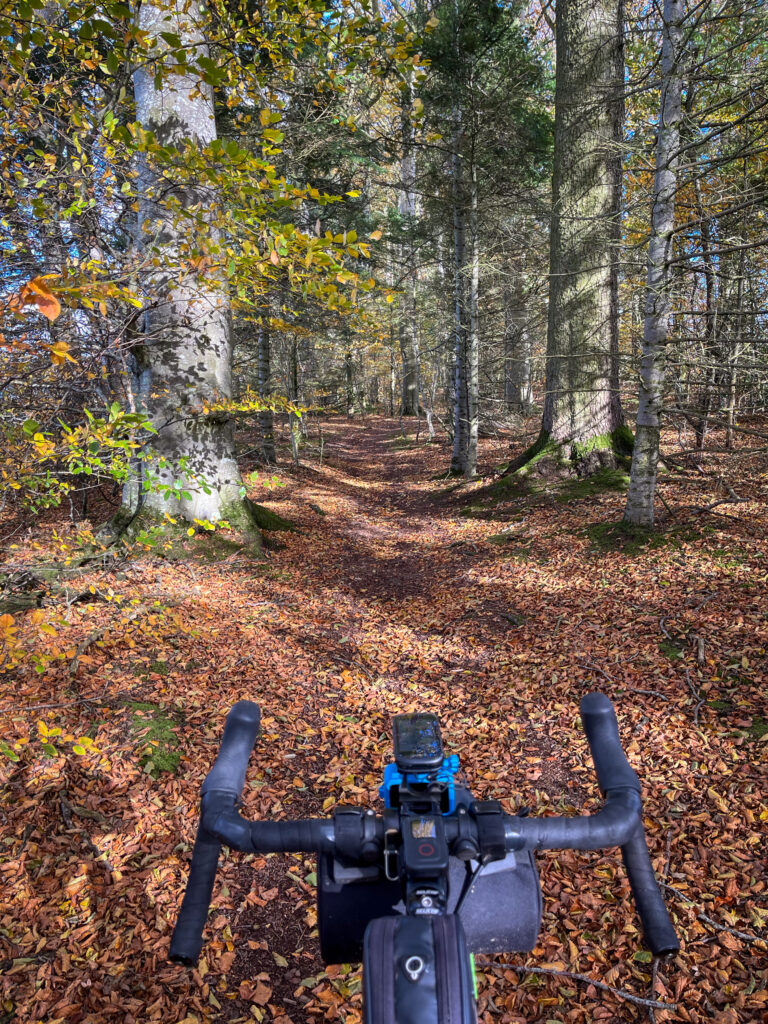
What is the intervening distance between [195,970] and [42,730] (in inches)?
65.1

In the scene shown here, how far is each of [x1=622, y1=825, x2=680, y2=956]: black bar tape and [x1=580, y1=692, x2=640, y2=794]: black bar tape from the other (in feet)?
0.36

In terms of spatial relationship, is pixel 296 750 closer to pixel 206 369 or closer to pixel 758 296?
pixel 206 369

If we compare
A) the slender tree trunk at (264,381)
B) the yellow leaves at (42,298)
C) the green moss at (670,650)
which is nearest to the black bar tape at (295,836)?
the yellow leaves at (42,298)

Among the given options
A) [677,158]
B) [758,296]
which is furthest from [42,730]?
[758,296]

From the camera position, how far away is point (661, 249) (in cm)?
664

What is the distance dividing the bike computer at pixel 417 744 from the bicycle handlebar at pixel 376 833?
0.13m

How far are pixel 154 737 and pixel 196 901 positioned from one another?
11.2 ft

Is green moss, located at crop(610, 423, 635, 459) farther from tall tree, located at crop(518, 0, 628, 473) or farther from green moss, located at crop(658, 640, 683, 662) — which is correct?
green moss, located at crop(658, 640, 683, 662)

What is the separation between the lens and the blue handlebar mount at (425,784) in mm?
1269

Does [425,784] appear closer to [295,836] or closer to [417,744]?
[417,744]

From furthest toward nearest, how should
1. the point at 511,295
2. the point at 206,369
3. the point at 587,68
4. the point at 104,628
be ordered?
1. the point at 511,295
2. the point at 587,68
3. the point at 206,369
4. the point at 104,628

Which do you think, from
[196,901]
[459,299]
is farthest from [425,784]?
[459,299]

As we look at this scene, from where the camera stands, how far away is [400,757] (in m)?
1.27

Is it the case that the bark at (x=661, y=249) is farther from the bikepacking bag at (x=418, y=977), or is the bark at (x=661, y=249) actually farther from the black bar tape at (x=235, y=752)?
the bikepacking bag at (x=418, y=977)
